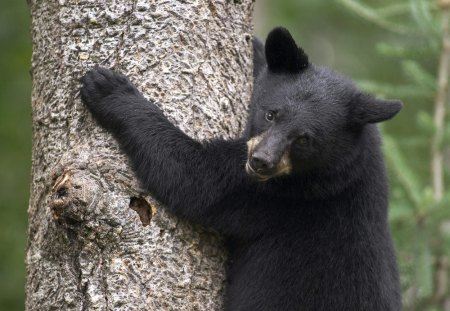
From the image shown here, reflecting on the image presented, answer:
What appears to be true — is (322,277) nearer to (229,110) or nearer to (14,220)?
(229,110)

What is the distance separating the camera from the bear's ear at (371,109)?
4.69m

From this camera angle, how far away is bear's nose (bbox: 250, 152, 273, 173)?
14.6 feet

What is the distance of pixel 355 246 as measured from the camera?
4898mm

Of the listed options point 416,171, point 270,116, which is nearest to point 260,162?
point 270,116

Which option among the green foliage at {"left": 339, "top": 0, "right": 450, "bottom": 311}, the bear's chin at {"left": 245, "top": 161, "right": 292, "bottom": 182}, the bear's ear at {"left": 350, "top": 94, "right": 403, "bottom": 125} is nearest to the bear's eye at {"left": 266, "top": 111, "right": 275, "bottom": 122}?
the bear's chin at {"left": 245, "top": 161, "right": 292, "bottom": 182}

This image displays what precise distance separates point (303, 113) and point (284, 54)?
0.47m

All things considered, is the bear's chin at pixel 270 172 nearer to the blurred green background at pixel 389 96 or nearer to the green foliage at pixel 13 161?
the blurred green background at pixel 389 96

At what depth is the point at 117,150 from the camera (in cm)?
448

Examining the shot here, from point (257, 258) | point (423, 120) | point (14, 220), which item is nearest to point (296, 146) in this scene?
point (257, 258)

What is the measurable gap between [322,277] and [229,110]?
1.17 metres

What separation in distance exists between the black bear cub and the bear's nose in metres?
0.11

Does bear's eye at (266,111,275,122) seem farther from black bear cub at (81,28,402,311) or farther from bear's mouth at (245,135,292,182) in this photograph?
bear's mouth at (245,135,292,182)

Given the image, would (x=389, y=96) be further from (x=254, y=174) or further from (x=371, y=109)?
(x=254, y=174)

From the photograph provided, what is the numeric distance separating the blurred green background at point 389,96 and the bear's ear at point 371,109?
1339 millimetres
